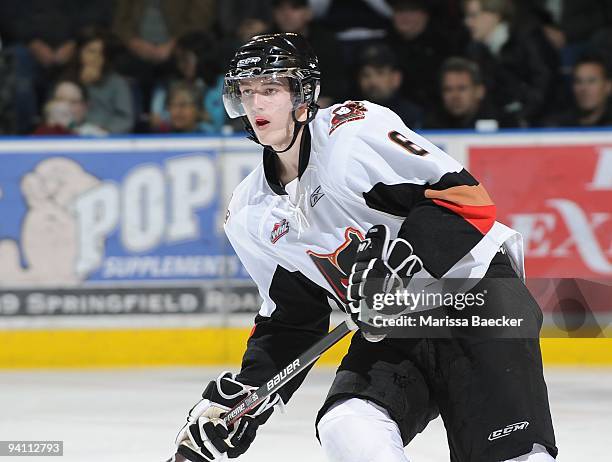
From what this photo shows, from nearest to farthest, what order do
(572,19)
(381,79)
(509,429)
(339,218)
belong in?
(509,429), (339,218), (381,79), (572,19)

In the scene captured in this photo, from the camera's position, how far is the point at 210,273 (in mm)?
5348

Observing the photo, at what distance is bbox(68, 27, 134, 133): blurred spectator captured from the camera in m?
5.95

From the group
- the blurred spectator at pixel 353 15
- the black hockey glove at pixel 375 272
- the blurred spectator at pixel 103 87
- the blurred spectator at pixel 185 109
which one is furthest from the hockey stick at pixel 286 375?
the blurred spectator at pixel 353 15

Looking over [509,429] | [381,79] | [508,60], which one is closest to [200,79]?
[381,79]

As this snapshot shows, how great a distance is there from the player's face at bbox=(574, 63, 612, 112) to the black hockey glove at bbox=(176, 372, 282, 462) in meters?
3.31

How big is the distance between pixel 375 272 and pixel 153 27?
4.44 meters

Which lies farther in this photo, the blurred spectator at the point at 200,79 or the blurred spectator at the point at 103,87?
the blurred spectator at the point at 103,87

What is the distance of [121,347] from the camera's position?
5.33 meters

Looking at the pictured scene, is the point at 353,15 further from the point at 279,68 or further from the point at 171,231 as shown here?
the point at 279,68

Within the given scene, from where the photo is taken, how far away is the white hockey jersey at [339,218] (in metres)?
2.39

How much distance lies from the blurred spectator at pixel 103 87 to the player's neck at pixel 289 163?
11.4ft

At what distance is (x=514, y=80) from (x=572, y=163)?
686 mm

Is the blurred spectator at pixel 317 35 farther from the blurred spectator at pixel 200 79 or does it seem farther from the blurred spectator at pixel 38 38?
the blurred spectator at pixel 38 38

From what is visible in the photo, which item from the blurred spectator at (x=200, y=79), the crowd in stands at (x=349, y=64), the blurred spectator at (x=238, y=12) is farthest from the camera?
the blurred spectator at (x=238, y=12)
